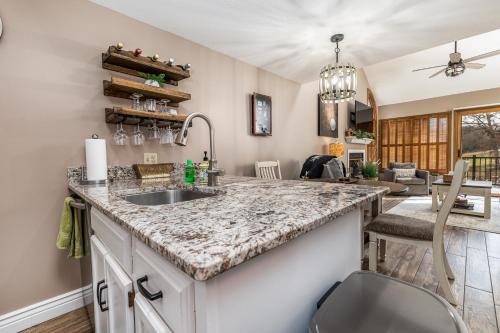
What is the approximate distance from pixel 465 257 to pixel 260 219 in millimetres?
2699

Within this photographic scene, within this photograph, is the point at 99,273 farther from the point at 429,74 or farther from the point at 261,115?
the point at 429,74

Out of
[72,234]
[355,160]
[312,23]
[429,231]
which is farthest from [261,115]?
[355,160]

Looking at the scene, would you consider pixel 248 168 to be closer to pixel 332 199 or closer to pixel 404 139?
pixel 332 199

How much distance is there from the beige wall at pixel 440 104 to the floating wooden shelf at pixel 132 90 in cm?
744

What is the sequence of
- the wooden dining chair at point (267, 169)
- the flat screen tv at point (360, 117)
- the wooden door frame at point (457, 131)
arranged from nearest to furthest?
the wooden dining chair at point (267, 169) → the flat screen tv at point (360, 117) → the wooden door frame at point (457, 131)

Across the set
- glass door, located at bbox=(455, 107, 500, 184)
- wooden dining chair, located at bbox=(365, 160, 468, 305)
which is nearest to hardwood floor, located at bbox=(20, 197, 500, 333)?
wooden dining chair, located at bbox=(365, 160, 468, 305)

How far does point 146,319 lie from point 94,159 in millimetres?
1258

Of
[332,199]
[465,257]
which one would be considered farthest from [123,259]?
[465,257]

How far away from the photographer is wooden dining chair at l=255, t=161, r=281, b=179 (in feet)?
9.54

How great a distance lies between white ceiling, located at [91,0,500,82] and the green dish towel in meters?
1.55

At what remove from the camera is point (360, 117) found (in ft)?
19.7

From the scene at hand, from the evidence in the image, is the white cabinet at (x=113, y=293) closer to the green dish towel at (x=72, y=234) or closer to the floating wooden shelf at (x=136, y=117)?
the green dish towel at (x=72, y=234)

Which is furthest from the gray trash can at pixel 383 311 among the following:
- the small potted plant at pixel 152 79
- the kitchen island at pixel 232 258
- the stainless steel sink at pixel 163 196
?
the small potted plant at pixel 152 79

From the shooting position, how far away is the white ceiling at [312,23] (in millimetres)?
1869
